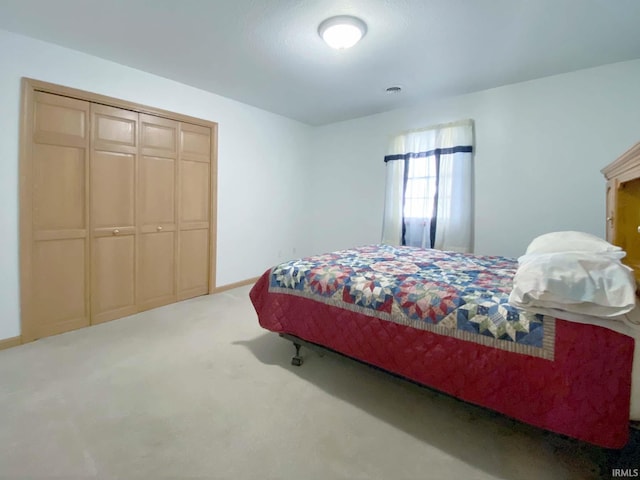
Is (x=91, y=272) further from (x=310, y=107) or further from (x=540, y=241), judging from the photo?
(x=540, y=241)

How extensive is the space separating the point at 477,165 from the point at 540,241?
70.8 inches

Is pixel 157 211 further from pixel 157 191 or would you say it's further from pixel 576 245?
pixel 576 245

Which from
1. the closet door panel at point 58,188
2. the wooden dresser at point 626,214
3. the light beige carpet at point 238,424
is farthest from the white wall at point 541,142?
the closet door panel at point 58,188

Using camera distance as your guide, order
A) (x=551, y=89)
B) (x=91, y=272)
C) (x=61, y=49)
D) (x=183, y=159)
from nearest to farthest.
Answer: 1. (x=61, y=49)
2. (x=91, y=272)
3. (x=551, y=89)
4. (x=183, y=159)

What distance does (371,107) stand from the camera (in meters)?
3.94

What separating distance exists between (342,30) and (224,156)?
7.22ft

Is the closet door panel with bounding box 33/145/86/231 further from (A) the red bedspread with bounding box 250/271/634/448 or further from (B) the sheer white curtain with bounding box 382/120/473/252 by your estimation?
(B) the sheer white curtain with bounding box 382/120/473/252

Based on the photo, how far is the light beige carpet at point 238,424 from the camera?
4.26 ft

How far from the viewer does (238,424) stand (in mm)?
1568

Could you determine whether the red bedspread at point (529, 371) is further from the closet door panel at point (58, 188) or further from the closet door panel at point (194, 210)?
the closet door panel at point (58, 188)

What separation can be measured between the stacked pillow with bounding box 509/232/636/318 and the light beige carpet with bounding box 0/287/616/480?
596mm

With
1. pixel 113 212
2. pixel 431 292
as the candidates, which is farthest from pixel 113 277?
pixel 431 292

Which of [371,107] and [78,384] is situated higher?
[371,107]

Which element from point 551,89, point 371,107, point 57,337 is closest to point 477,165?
point 551,89
